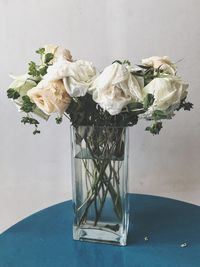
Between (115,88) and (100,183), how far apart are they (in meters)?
0.24

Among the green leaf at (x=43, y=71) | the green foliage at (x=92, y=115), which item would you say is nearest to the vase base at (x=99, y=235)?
the green foliage at (x=92, y=115)

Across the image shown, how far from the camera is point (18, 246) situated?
2.63ft

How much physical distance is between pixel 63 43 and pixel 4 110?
0.95 ft

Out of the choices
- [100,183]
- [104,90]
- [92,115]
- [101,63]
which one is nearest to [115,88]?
[104,90]

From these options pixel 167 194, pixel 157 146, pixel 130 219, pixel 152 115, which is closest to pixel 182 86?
pixel 152 115

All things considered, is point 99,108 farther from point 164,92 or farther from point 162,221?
point 162,221

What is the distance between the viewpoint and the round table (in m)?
0.74

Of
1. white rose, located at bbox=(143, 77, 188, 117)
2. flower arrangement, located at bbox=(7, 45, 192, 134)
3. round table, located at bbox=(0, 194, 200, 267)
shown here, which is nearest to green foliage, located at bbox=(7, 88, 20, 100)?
flower arrangement, located at bbox=(7, 45, 192, 134)

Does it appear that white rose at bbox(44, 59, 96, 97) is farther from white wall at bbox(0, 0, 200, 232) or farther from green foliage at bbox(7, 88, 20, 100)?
white wall at bbox(0, 0, 200, 232)

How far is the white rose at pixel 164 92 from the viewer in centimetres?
60

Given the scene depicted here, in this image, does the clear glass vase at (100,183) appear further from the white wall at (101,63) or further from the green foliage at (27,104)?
the white wall at (101,63)

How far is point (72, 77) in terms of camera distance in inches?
24.7

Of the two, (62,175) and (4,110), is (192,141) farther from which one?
(4,110)

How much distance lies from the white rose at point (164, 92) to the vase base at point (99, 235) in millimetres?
306
